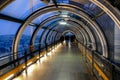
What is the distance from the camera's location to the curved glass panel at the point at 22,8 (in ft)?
27.7

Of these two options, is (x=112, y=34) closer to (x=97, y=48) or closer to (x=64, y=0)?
(x=64, y=0)

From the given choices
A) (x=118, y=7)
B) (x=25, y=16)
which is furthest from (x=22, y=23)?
(x=118, y=7)

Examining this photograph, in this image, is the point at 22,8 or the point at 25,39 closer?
the point at 22,8

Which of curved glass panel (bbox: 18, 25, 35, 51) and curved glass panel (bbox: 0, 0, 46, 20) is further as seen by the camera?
curved glass panel (bbox: 18, 25, 35, 51)

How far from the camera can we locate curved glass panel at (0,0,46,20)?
27.7 ft

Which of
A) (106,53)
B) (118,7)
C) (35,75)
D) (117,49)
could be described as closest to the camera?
(118,7)

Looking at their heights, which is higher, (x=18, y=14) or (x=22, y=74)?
(x=18, y=14)

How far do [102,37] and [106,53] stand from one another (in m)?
0.87

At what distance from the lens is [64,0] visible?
1012cm

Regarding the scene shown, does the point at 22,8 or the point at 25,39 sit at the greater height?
the point at 22,8

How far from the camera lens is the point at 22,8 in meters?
9.81

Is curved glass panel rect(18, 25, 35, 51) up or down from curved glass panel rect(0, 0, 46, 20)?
down

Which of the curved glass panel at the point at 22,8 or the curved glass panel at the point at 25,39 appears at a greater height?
the curved glass panel at the point at 22,8

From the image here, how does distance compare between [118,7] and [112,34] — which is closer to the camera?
[118,7]
